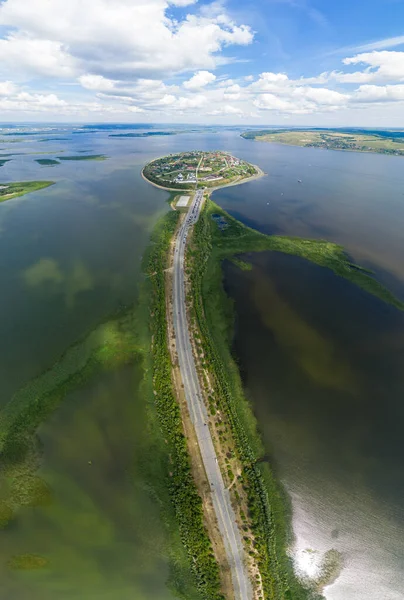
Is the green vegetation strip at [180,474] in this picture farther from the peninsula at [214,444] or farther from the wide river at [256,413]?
the wide river at [256,413]

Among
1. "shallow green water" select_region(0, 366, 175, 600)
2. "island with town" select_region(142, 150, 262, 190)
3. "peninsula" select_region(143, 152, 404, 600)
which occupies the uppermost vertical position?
"peninsula" select_region(143, 152, 404, 600)

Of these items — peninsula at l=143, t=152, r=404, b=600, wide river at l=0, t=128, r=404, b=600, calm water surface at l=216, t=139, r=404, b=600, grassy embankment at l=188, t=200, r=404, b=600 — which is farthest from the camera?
calm water surface at l=216, t=139, r=404, b=600

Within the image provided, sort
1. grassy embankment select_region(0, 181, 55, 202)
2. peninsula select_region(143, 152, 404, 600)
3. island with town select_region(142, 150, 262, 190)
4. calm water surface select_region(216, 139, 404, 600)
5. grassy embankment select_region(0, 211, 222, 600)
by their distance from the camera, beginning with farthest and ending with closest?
1. island with town select_region(142, 150, 262, 190)
2. grassy embankment select_region(0, 181, 55, 202)
3. calm water surface select_region(216, 139, 404, 600)
4. grassy embankment select_region(0, 211, 222, 600)
5. peninsula select_region(143, 152, 404, 600)

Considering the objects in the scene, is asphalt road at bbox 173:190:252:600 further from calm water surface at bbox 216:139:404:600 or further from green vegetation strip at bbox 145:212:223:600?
calm water surface at bbox 216:139:404:600

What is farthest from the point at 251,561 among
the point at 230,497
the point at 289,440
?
the point at 289,440

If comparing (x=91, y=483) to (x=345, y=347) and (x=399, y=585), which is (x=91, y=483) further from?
(x=345, y=347)

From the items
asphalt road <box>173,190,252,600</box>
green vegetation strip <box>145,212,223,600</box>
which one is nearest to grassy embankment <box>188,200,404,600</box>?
asphalt road <box>173,190,252,600</box>

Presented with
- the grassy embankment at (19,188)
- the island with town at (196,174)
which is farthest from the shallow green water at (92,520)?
the grassy embankment at (19,188)
